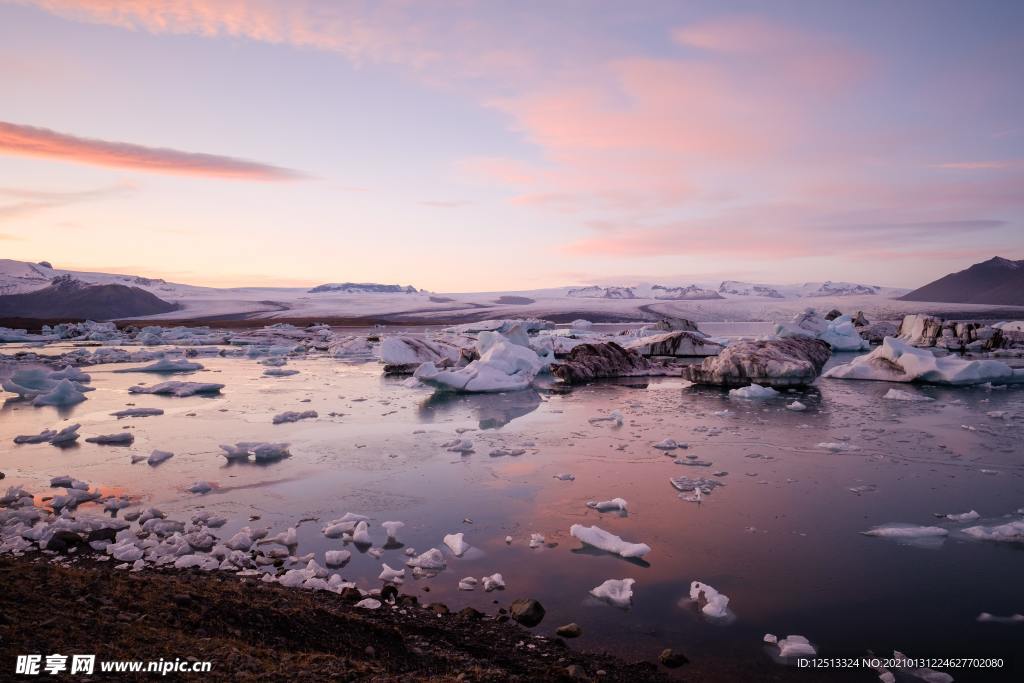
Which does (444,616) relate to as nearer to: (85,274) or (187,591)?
(187,591)

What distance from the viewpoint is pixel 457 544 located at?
4.30 m

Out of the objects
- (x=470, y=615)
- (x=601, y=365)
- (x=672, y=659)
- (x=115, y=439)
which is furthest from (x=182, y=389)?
(x=672, y=659)

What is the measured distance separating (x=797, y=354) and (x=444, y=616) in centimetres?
1371

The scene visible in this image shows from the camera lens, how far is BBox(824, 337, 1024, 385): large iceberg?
499 inches

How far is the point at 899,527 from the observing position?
456cm

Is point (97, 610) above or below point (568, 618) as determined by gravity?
above

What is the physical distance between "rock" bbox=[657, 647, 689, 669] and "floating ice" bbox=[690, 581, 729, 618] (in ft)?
1.58

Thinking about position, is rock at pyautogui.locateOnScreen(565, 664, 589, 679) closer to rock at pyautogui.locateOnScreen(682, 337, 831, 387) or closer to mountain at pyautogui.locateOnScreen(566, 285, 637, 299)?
rock at pyautogui.locateOnScreen(682, 337, 831, 387)

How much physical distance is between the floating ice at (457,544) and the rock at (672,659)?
1667 millimetres

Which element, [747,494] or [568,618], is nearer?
[568,618]

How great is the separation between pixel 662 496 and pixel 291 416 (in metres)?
6.33

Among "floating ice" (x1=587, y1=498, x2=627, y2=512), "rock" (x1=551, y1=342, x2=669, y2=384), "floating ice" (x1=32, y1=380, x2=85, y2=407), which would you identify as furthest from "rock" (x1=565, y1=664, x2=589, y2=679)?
"rock" (x1=551, y1=342, x2=669, y2=384)

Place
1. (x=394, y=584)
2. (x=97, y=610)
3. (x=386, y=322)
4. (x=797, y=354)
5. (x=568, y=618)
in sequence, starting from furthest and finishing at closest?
(x=386, y=322)
(x=797, y=354)
(x=394, y=584)
(x=568, y=618)
(x=97, y=610)

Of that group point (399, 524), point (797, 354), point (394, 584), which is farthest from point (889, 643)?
point (797, 354)
